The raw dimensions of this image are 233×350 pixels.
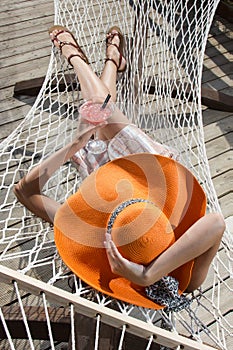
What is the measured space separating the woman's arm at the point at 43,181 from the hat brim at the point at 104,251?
0.11 m

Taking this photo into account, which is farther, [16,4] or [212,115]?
[16,4]

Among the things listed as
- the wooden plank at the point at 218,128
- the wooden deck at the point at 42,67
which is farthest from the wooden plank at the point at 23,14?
the wooden plank at the point at 218,128

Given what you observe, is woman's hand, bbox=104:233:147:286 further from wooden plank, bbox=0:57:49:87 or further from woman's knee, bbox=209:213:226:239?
wooden plank, bbox=0:57:49:87

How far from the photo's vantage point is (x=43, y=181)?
46.1 inches

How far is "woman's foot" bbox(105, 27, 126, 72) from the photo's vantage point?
5.21 ft

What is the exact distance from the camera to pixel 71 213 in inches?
42.3

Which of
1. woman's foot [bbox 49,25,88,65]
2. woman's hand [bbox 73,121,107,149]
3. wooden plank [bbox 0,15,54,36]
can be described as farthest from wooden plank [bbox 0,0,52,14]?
woman's hand [bbox 73,121,107,149]

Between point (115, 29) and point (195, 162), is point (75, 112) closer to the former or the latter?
point (115, 29)

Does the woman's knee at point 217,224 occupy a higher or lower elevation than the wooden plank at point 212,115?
higher

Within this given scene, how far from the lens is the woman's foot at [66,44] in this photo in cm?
155

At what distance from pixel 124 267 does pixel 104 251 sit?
0.13 meters

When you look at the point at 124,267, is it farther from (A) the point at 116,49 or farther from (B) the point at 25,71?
(B) the point at 25,71

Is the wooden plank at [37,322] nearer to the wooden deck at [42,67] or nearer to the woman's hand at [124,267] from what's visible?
the woman's hand at [124,267]

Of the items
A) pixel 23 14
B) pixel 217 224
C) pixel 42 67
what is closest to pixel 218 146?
pixel 42 67
